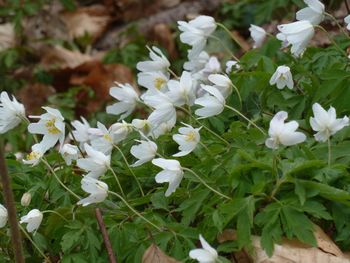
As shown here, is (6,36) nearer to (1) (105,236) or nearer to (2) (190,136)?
(2) (190,136)

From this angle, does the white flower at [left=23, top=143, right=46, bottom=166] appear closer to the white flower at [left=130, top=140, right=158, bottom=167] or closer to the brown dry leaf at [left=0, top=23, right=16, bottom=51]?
the white flower at [left=130, top=140, right=158, bottom=167]

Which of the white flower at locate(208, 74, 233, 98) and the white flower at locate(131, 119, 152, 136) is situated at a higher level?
the white flower at locate(208, 74, 233, 98)

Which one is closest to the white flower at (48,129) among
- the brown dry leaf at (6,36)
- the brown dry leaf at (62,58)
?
the brown dry leaf at (62,58)

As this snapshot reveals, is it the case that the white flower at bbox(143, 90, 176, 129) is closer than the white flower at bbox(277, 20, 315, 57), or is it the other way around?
the white flower at bbox(143, 90, 176, 129)

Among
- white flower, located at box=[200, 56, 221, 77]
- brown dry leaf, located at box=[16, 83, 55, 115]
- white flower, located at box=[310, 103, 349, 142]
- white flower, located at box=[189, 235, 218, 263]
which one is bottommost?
brown dry leaf, located at box=[16, 83, 55, 115]

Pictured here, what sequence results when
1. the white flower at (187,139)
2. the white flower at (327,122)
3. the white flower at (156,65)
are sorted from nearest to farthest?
the white flower at (327,122), the white flower at (187,139), the white flower at (156,65)

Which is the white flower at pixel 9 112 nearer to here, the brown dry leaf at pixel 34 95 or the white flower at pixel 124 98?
the white flower at pixel 124 98

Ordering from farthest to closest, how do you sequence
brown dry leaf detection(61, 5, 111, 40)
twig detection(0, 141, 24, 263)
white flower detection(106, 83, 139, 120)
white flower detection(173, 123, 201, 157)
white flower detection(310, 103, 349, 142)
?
brown dry leaf detection(61, 5, 111, 40) < white flower detection(106, 83, 139, 120) < white flower detection(173, 123, 201, 157) < white flower detection(310, 103, 349, 142) < twig detection(0, 141, 24, 263)

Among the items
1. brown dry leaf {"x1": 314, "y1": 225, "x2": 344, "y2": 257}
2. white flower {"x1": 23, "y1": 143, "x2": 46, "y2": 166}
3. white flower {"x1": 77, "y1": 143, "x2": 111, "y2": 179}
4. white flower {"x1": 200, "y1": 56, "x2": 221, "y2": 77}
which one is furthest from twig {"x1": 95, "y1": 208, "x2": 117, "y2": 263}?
white flower {"x1": 200, "y1": 56, "x2": 221, "y2": 77}

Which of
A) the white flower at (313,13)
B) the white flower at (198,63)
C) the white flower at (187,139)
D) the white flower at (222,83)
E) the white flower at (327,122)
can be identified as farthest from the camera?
the white flower at (198,63)
